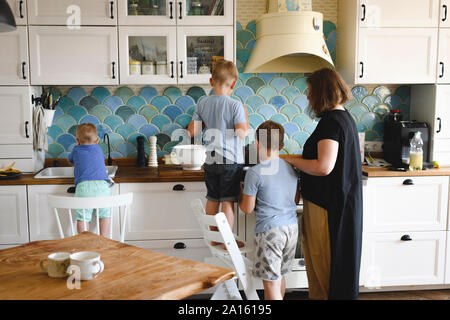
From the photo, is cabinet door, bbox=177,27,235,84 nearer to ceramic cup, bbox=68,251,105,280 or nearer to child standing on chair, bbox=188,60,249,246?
child standing on chair, bbox=188,60,249,246

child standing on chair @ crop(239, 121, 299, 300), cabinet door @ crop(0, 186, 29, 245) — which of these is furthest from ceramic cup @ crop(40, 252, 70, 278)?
cabinet door @ crop(0, 186, 29, 245)

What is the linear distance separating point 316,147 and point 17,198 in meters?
2.04

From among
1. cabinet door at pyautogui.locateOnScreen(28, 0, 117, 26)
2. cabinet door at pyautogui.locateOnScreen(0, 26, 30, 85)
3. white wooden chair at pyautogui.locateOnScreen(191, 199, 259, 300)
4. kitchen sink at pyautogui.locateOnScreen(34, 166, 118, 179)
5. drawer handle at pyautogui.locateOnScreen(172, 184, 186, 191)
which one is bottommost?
white wooden chair at pyautogui.locateOnScreen(191, 199, 259, 300)

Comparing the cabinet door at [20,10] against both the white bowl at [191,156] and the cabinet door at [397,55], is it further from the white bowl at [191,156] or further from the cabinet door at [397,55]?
the cabinet door at [397,55]

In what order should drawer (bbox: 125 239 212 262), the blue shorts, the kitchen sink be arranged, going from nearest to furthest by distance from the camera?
the blue shorts, drawer (bbox: 125 239 212 262), the kitchen sink

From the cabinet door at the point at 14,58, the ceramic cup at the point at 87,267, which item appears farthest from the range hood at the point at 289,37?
the ceramic cup at the point at 87,267

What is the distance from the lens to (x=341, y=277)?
2.41m

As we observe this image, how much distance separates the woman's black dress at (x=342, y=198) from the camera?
2.32 meters

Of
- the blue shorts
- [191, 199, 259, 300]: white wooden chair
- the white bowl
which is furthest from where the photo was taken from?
the white bowl

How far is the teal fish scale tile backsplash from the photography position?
3609 millimetres

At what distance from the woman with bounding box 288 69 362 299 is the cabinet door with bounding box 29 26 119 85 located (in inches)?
61.6

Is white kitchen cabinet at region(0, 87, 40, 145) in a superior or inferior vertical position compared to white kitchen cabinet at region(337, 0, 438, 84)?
inferior

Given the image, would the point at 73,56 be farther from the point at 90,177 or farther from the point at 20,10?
the point at 90,177

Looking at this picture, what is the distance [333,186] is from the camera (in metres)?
2.36
